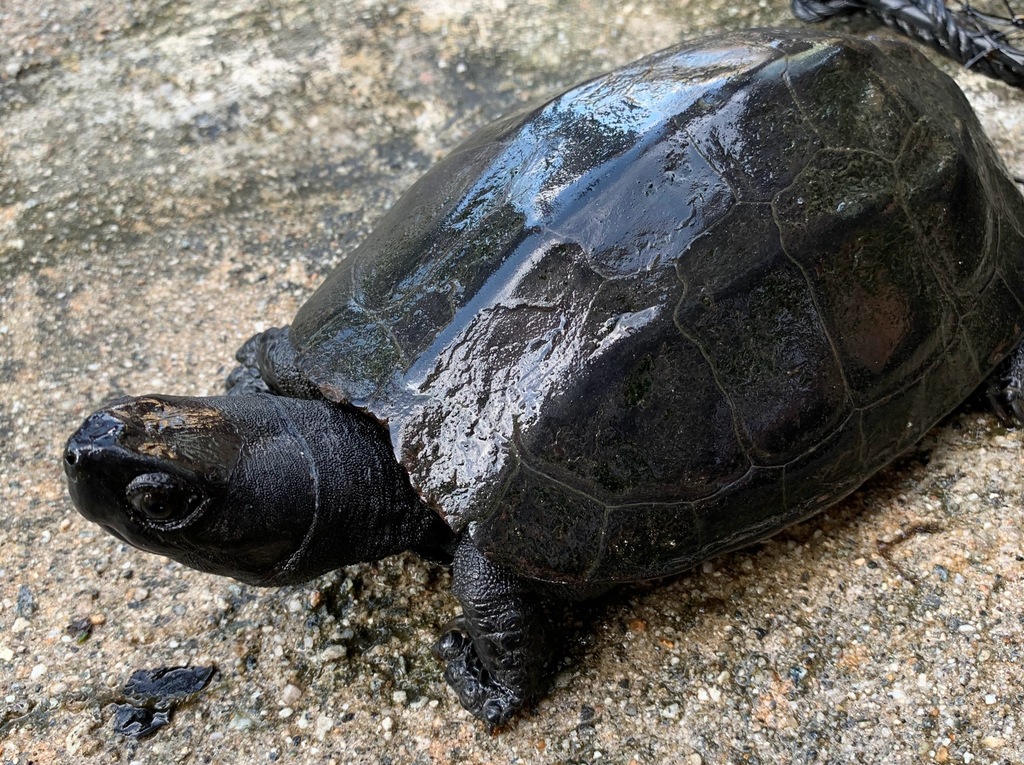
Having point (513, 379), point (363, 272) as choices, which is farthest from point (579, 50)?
point (513, 379)

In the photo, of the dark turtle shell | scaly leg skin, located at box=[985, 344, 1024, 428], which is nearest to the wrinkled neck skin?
the dark turtle shell

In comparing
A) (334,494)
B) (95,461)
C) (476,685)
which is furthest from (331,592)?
(95,461)

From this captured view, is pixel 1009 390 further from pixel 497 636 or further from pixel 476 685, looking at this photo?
pixel 476 685

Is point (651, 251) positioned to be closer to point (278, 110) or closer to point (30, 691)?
point (30, 691)

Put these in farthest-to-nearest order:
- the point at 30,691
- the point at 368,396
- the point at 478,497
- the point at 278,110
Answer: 1. the point at 278,110
2. the point at 30,691
3. the point at 368,396
4. the point at 478,497

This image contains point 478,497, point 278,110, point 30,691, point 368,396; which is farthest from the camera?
point 278,110

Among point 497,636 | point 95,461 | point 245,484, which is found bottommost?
point 497,636

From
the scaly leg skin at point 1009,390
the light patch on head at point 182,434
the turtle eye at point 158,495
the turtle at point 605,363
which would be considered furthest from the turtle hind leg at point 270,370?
the scaly leg skin at point 1009,390
